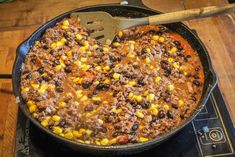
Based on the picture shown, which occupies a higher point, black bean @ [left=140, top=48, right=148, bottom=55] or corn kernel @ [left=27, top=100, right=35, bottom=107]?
black bean @ [left=140, top=48, right=148, bottom=55]

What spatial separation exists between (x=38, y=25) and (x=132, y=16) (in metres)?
0.67

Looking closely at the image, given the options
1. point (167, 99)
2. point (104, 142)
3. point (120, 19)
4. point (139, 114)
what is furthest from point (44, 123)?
point (120, 19)

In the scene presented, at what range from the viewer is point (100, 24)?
1759 millimetres

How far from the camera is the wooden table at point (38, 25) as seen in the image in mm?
1798

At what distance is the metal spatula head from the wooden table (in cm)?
54

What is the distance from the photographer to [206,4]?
2287 mm

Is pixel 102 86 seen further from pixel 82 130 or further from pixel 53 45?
pixel 53 45

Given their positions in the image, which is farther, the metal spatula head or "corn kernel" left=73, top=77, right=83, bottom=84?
the metal spatula head

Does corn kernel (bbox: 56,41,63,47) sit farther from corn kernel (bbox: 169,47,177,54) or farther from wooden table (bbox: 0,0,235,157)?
corn kernel (bbox: 169,47,177,54)

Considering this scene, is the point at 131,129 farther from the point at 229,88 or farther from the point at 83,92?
the point at 229,88

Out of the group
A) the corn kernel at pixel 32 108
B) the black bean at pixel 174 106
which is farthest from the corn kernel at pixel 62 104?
the black bean at pixel 174 106

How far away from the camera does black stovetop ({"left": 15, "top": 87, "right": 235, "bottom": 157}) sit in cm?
150

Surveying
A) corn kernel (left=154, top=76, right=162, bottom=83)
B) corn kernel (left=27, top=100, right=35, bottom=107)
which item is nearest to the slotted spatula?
corn kernel (left=154, top=76, right=162, bottom=83)

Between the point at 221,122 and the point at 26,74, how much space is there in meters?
0.90
